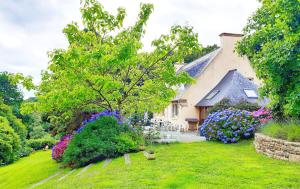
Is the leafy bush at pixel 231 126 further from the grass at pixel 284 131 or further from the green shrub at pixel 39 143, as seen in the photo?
the green shrub at pixel 39 143

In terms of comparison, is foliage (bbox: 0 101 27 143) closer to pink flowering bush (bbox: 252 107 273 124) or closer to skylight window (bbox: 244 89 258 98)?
skylight window (bbox: 244 89 258 98)

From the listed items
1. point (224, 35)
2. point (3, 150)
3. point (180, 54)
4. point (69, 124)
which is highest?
point (224, 35)

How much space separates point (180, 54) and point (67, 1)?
5764mm

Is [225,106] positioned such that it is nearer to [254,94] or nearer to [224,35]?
[254,94]

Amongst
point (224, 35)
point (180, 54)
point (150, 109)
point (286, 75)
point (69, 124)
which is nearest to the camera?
point (286, 75)

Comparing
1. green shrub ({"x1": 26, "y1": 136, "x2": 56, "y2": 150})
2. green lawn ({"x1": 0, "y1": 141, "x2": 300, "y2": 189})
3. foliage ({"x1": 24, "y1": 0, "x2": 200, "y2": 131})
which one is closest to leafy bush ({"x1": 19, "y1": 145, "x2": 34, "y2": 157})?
green shrub ({"x1": 26, "y1": 136, "x2": 56, "y2": 150})

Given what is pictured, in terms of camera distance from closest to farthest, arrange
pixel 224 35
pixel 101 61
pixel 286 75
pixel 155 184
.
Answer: pixel 155 184
pixel 286 75
pixel 101 61
pixel 224 35

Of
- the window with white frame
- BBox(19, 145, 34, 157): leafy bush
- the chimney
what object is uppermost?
the chimney

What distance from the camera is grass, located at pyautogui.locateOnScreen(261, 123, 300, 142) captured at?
10.1 meters

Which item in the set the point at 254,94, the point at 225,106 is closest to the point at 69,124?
the point at 225,106

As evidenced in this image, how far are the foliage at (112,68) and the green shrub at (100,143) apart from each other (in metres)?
1.28

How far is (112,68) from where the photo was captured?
1378cm

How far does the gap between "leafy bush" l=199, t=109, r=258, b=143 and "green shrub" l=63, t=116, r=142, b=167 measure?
172 inches

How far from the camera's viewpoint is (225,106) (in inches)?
806
